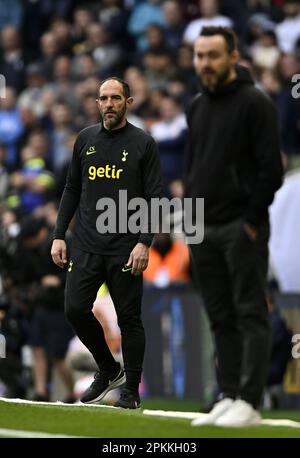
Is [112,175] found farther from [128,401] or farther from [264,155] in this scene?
[264,155]

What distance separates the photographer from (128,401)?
9672 millimetres

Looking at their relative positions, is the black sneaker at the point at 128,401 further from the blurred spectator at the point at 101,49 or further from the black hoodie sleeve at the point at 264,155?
the blurred spectator at the point at 101,49

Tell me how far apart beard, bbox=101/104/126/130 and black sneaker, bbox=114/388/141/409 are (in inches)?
67.7

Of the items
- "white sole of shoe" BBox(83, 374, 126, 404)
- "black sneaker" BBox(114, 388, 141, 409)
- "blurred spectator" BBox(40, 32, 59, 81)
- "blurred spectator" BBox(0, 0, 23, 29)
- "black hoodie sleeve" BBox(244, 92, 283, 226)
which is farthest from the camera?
"blurred spectator" BBox(0, 0, 23, 29)

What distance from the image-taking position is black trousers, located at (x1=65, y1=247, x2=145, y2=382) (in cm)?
951

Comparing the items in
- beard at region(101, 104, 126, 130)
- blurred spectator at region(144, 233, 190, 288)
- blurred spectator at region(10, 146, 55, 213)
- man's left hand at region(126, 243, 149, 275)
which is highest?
blurred spectator at region(10, 146, 55, 213)

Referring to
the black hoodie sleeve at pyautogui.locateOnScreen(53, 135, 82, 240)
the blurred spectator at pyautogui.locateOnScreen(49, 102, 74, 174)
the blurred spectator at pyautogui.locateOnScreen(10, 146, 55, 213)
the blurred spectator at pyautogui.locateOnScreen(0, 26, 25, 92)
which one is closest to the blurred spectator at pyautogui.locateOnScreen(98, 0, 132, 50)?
the blurred spectator at pyautogui.locateOnScreen(0, 26, 25, 92)

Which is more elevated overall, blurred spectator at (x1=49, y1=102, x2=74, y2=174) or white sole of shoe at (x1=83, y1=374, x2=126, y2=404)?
blurred spectator at (x1=49, y1=102, x2=74, y2=174)

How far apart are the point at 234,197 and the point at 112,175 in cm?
142

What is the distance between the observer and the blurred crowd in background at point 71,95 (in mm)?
15023

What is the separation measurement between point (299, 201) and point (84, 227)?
603 centimetres

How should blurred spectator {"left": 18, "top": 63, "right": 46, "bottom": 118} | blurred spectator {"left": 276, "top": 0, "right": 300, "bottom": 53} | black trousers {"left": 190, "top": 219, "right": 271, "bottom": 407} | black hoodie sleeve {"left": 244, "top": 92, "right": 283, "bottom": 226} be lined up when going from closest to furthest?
1. black hoodie sleeve {"left": 244, "top": 92, "right": 283, "bottom": 226}
2. black trousers {"left": 190, "top": 219, "right": 271, "bottom": 407}
3. blurred spectator {"left": 276, "top": 0, "right": 300, "bottom": 53}
4. blurred spectator {"left": 18, "top": 63, "right": 46, "bottom": 118}

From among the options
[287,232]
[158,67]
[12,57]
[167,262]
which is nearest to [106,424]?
[287,232]

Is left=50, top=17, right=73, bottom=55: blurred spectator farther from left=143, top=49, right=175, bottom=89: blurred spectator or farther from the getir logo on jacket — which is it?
the getir logo on jacket
